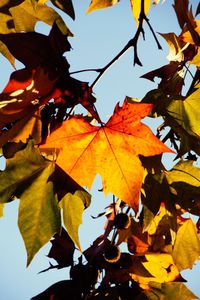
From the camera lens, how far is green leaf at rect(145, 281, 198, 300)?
1.26 metres

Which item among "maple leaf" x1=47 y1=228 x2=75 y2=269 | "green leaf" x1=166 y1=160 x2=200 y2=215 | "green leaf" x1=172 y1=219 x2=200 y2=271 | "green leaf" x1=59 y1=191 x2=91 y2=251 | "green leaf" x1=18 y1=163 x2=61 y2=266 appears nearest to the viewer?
"green leaf" x1=18 y1=163 x2=61 y2=266

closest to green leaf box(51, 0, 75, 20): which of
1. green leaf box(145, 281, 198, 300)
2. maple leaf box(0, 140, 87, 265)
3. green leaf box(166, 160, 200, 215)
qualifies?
maple leaf box(0, 140, 87, 265)

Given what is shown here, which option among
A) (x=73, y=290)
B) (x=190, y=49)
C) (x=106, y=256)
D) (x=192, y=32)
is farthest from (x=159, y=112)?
(x=73, y=290)

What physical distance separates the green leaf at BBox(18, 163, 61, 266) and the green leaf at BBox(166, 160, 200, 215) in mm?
414

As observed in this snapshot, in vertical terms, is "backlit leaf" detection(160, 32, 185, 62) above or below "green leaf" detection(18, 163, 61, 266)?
above

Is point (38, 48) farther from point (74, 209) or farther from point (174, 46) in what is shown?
point (174, 46)

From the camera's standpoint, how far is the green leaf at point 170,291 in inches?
49.7

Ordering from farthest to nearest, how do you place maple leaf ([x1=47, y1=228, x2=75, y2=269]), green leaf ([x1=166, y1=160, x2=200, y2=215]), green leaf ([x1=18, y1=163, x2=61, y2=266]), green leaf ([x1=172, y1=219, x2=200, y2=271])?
maple leaf ([x1=47, y1=228, x2=75, y2=269])
green leaf ([x1=172, y1=219, x2=200, y2=271])
green leaf ([x1=166, y1=160, x2=200, y2=215])
green leaf ([x1=18, y1=163, x2=61, y2=266])

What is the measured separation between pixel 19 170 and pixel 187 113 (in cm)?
47

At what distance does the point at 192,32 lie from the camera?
3.50 ft

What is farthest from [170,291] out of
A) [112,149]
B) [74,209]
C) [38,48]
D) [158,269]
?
[38,48]

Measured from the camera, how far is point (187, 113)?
3.27ft

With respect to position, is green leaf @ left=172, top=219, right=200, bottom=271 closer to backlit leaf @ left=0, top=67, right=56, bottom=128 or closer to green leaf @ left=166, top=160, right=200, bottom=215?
green leaf @ left=166, top=160, right=200, bottom=215

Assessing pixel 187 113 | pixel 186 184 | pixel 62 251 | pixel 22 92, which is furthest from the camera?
pixel 62 251
